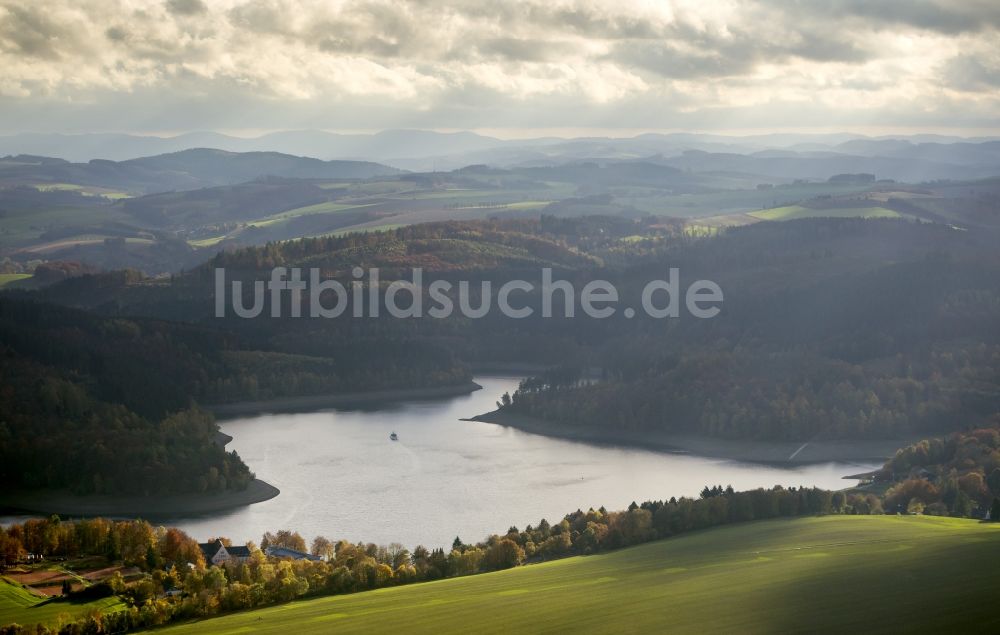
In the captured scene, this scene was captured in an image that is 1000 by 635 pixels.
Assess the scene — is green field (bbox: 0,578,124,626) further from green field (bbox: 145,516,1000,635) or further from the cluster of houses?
the cluster of houses

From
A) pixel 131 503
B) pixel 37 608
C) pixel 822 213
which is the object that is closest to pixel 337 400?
pixel 131 503

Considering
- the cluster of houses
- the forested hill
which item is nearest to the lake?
the cluster of houses

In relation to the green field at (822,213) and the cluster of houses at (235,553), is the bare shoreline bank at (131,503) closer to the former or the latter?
the cluster of houses at (235,553)

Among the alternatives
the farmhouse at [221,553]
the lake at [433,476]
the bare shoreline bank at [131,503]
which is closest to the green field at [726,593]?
the farmhouse at [221,553]

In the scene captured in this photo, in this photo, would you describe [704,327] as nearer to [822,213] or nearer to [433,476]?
[433,476]

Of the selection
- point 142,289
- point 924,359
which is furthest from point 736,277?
point 142,289

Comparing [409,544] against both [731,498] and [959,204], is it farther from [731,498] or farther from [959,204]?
[959,204]
